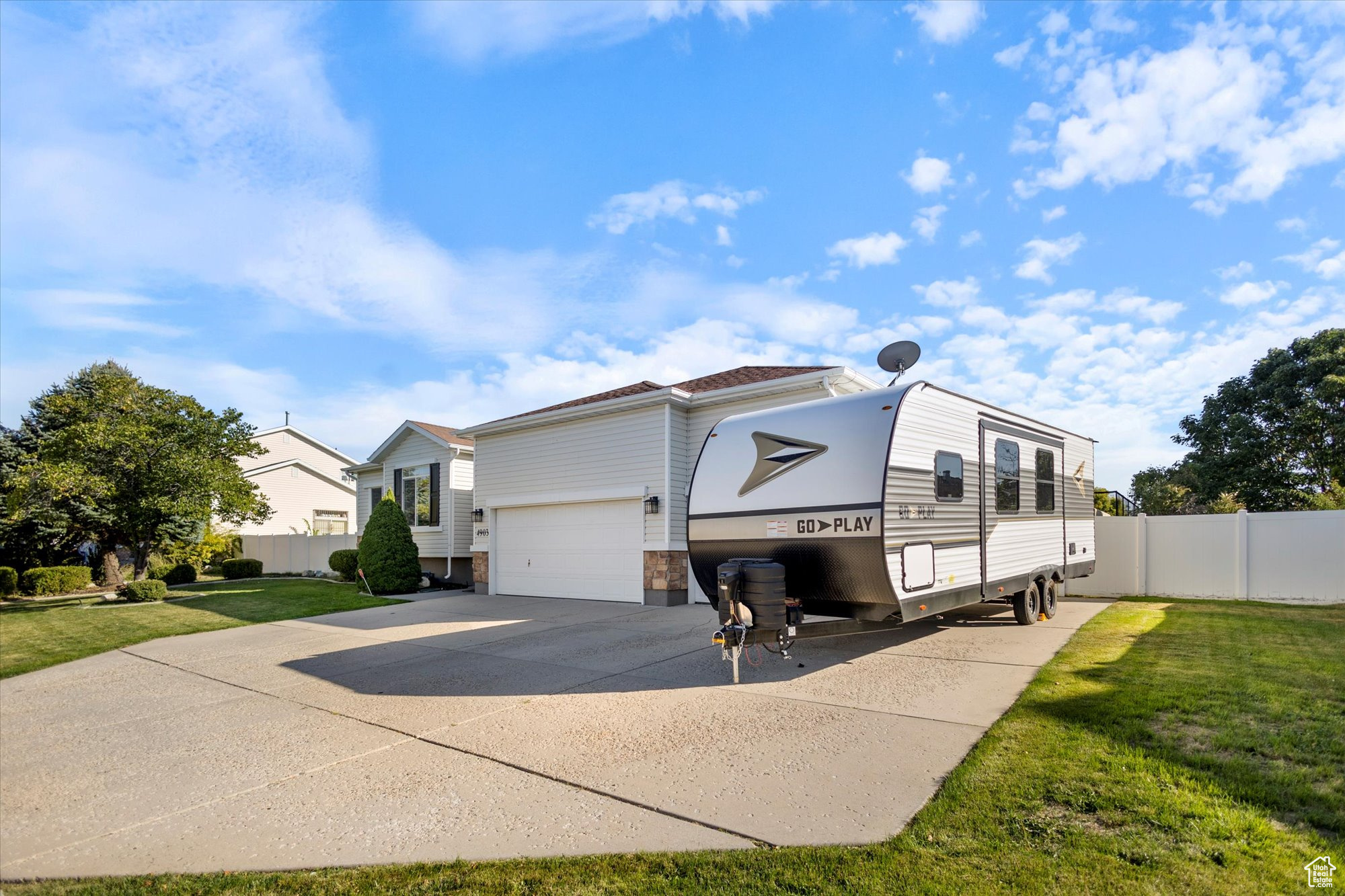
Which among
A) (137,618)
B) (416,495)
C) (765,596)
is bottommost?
(137,618)

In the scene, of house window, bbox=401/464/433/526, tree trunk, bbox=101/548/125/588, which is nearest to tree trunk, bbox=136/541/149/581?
tree trunk, bbox=101/548/125/588

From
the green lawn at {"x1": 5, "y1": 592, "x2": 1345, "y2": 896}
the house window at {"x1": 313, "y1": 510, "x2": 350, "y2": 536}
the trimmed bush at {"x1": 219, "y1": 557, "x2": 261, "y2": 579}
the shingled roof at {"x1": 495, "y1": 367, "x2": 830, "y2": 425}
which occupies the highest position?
the shingled roof at {"x1": 495, "y1": 367, "x2": 830, "y2": 425}

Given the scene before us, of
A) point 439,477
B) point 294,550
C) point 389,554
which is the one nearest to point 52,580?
point 294,550

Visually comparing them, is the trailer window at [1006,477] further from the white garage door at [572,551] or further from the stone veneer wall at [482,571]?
the stone veneer wall at [482,571]

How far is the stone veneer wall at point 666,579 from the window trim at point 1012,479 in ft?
20.3

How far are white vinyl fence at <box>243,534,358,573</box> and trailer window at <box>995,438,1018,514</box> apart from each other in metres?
21.8

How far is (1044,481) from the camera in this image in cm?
1001

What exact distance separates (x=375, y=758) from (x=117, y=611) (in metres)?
14.3

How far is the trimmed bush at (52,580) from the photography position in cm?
2064

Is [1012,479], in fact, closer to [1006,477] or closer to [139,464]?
[1006,477]

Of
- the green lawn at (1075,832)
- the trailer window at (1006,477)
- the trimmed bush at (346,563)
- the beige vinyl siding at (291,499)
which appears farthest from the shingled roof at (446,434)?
the green lawn at (1075,832)

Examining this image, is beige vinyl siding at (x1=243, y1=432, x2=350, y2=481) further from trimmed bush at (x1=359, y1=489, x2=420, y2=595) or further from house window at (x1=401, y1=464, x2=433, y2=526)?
trimmed bush at (x1=359, y1=489, x2=420, y2=595)

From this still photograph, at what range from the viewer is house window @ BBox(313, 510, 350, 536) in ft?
105

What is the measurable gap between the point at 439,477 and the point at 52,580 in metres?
A: 12.6
